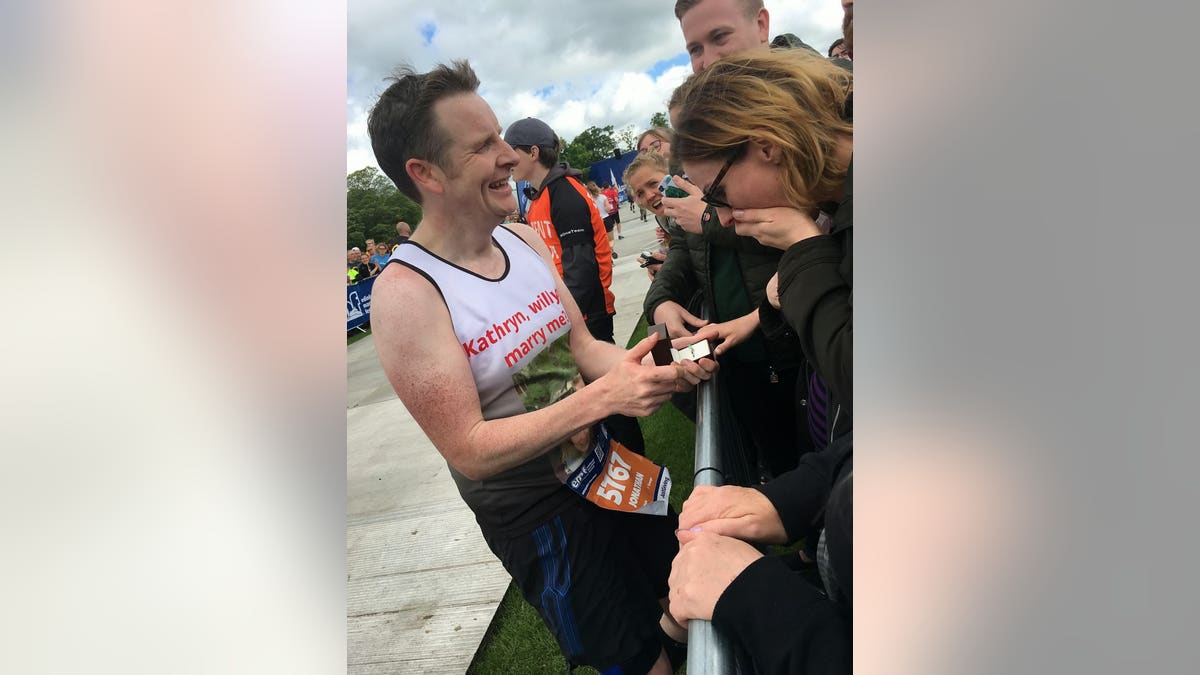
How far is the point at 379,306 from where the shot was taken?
1.22 m

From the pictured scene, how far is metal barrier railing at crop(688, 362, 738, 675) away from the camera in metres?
1.00

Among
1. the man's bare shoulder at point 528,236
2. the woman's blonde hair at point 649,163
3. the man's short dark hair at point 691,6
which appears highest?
the man's short dark hair at point 691,6

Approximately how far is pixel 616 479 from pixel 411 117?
42.1 inches

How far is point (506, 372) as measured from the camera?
4.58ft

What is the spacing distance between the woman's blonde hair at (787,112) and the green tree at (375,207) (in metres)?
0.74

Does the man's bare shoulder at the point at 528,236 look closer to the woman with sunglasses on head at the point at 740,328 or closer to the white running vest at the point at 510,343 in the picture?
the white running vest at the point at 510,343

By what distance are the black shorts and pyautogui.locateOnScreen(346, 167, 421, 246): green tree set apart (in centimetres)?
84

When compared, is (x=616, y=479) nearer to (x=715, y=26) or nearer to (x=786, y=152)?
(x=786, y=152)

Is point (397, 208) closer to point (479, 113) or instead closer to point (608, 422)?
point (479, 113)

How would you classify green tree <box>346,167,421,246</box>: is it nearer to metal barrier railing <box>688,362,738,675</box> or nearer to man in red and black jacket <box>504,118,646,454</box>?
metal barrier railing <box>688,362,738,675</box>

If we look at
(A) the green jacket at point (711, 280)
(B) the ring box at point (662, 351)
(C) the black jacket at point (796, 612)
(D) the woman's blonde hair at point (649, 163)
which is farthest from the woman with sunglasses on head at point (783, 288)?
(D) the woman's blonde hair at point (649, 163)

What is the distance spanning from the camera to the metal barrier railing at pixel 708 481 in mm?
997
